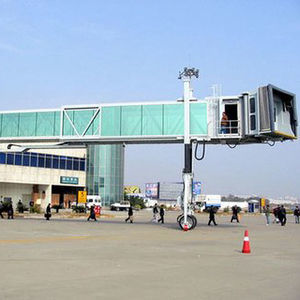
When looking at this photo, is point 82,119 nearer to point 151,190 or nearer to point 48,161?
point 48,161

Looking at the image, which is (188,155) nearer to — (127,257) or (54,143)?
(54,143)

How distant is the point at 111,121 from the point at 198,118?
248 inches

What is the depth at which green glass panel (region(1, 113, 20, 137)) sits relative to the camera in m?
34.8

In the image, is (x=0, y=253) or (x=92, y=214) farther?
(x=92, y=214)

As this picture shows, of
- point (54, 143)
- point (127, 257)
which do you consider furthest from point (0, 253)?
point (54, 143)

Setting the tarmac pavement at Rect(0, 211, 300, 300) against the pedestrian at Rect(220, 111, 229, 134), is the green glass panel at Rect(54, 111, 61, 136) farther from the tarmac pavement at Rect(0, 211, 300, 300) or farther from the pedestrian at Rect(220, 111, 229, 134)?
the tarmac pavement at Rect(0, 211, 300, 300)

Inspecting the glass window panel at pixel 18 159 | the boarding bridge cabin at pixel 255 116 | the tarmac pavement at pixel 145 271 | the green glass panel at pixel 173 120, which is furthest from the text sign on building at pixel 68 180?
the tarmac pavement at pixel 145 271

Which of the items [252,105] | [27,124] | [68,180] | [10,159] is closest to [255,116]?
[252,105]

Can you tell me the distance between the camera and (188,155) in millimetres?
29031

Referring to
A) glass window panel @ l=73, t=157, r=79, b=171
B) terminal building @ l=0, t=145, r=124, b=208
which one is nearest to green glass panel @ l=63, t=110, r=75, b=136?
terminal building @ l=0, t=145, r=124, b=208

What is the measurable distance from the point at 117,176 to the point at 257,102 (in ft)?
239

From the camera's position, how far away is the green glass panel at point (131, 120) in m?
31.0

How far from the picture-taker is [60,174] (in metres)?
78.4

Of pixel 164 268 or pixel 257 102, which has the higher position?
pixel 257 102
